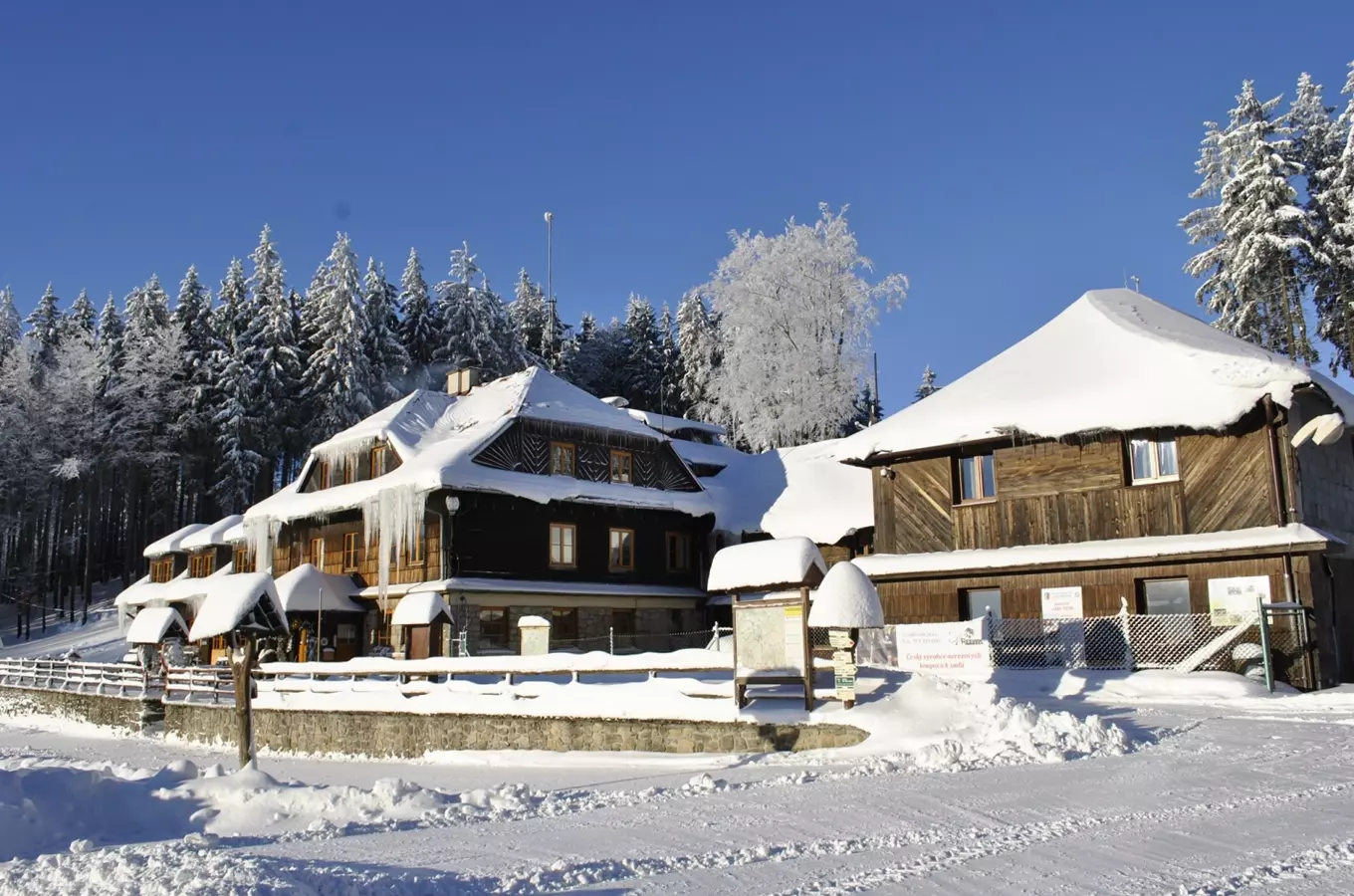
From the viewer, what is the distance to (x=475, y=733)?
18.7 m

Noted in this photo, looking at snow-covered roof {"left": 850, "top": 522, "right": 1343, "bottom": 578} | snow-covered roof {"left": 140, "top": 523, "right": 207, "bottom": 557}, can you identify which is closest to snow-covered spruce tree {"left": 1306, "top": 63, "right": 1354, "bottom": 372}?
snow-covered roof {"left": 850, "top": 522, "right": 1343, "bottom": 578}

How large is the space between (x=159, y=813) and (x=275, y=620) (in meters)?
8.01

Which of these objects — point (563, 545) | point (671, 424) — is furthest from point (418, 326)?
point (563, 545)

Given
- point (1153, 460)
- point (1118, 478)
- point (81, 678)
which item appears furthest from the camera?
point (81, 678)

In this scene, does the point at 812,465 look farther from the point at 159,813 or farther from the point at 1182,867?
the point at 1182,867

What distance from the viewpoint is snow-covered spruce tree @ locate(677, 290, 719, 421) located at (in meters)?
47.3

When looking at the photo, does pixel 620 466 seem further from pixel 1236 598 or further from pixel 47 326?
pixel 47 326

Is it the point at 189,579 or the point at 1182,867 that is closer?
the point at 1182,867

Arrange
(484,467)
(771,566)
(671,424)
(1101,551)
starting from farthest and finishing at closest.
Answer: (671,424), (484,467), (1101,551), (771,566)

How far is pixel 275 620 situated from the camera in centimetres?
2030

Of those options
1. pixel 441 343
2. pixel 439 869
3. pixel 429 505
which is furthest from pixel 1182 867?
pixel 441 343

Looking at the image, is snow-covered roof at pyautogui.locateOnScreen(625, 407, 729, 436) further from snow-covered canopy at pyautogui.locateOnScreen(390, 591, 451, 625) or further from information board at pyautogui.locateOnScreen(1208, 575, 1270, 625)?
information board at pyautogui.locateOnScreen(1208, 575, 1270, 625)

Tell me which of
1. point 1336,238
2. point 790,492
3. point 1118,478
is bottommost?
point 1118,478

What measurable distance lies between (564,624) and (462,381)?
10283mm
